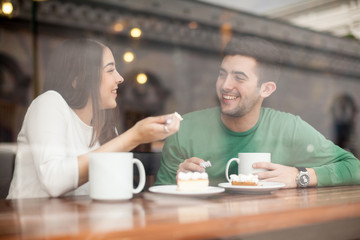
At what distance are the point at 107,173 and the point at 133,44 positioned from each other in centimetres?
97

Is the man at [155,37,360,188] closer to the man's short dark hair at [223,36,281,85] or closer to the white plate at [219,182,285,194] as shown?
the man's short dark hair at [223,36,281,85]

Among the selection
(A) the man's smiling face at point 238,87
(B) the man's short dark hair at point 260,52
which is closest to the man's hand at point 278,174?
(A) the man's smiling face at point 238,87

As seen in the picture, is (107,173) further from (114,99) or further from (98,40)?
(98,40)

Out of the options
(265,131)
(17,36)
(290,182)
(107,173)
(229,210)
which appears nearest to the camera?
(229,210)

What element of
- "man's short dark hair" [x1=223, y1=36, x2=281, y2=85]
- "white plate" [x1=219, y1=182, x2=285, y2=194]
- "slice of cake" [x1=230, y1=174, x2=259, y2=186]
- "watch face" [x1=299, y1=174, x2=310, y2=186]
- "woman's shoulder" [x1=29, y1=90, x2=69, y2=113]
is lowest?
"watch face" [x1=299, y1=174, x2=310, y2=186]

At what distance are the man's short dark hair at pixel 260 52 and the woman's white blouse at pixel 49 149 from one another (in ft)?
2.94

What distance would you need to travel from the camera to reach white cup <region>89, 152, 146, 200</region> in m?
1.06

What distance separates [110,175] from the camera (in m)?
1.06

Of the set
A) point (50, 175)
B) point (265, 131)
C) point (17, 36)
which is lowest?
point (50, 175)

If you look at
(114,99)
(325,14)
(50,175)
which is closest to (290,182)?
(114,99)

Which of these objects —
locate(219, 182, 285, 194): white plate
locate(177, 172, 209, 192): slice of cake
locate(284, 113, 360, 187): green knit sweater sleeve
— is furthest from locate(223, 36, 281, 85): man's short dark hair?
locate(177, 172, 209, 192): slice of cake

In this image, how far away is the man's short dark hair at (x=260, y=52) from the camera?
1.90m

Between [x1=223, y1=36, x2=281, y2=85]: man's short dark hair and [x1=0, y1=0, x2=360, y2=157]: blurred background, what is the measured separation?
0.06 metres

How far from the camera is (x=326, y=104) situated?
239 cm
